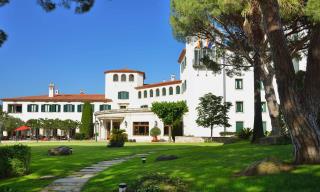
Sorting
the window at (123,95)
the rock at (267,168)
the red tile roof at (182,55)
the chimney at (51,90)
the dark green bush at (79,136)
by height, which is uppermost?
the red tile roof at (182,55)

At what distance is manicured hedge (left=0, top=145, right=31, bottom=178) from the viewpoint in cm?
1423

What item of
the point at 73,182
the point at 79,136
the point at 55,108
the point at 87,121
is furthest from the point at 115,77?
the point at 73,182

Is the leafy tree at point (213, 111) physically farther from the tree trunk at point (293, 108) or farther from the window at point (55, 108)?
the window at point (55, 108)

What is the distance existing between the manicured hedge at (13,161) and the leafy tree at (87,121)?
46.4 meters

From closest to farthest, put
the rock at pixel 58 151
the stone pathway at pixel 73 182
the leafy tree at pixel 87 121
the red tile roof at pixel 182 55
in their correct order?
the stone pathway at pixel 73 182
the rock at pixel 58 151
the red tile roof at pixel 182 55
the leafy tree at pixel 87 121

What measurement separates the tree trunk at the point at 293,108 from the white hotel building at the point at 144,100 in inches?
878

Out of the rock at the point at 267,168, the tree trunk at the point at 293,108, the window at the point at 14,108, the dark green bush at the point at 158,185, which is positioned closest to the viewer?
the dark green bush at the point at 158,185

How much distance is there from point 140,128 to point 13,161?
40.5 metres

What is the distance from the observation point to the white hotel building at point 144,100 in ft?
156

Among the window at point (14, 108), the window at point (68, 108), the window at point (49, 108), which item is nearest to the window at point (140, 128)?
the window at point (68, 108)

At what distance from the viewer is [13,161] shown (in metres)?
14.5

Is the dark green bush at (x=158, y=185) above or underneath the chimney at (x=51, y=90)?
underneath

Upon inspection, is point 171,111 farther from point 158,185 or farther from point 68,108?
point 158,185

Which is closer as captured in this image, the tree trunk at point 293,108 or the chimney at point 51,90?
the tree trunk at point 293,108
